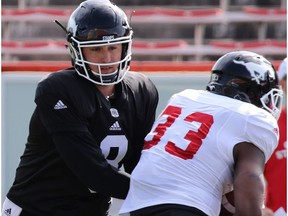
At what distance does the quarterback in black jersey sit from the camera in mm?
3312

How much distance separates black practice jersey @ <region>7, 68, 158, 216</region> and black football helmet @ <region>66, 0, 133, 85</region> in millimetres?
51

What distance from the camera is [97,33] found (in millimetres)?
Result: 3482

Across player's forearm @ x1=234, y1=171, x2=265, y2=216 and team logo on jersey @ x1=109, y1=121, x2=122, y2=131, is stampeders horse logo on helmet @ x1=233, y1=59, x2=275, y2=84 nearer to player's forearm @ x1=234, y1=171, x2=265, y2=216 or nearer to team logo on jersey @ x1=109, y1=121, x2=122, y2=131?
player's forearm @ x1=234, y1=171, x2=265, y2=216

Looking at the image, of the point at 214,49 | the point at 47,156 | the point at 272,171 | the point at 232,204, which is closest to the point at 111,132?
the point at 47,156

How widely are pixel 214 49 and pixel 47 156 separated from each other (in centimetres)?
462

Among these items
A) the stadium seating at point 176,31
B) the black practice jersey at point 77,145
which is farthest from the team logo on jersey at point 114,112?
the stadium seating at point 176,31

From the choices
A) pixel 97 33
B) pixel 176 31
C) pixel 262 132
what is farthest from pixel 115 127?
pixel 176 31

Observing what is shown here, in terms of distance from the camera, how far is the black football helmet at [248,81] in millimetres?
3148

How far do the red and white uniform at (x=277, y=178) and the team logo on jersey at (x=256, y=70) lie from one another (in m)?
1.35

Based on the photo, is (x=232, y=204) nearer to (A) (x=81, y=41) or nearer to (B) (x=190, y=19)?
(A) (x=81, y=41)

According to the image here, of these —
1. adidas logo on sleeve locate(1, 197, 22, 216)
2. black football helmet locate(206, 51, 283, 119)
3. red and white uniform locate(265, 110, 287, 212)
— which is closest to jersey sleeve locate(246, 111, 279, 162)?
black football helmet locate(206, 51, 283, 119)

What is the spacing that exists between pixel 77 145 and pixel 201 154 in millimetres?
516

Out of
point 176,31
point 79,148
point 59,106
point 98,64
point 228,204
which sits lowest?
point 176,31

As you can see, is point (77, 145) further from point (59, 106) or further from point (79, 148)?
point (59, 106)
